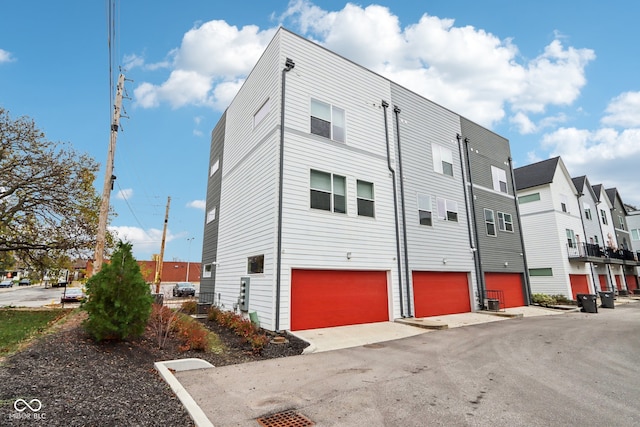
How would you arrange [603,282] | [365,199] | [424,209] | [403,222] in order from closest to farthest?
[365,199]
[403,222]
[424,209]
[603,282]

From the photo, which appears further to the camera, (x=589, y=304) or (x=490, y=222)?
(x=490, y=222)

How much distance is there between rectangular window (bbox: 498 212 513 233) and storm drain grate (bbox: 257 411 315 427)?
691 inches

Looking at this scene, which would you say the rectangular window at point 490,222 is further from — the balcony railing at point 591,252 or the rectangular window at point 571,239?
the rectangular window at point 571,239

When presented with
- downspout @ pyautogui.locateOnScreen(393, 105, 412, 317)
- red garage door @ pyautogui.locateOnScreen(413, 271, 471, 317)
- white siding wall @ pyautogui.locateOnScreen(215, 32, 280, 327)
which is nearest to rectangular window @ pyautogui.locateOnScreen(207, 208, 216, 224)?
white siding wall @ pyautogui.locateOnScreen(215, 32, 280, 327)

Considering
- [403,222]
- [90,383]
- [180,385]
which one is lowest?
[180,385]

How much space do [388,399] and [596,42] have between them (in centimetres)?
1504

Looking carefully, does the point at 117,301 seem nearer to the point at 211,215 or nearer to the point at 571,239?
the point at 211,215

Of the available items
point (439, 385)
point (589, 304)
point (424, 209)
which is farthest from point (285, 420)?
point (589, 304)

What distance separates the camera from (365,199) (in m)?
12.4

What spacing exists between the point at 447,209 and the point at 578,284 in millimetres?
15582

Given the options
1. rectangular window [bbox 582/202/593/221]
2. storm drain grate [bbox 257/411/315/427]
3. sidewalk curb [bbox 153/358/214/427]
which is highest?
rectangular window [bbox 582/202/593/221]

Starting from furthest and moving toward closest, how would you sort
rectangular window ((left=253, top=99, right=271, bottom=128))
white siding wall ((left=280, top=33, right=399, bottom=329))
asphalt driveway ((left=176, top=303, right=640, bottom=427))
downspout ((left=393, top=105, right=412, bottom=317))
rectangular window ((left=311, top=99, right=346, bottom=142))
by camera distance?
downspout ((left=393, top=105, right=412, bottom=317)) < rectangular window ((left=253, top=99, right=271, bottom=128)) < rectangular window ((left=311, top=99, right=346, bottom=142)) < white siding wall ((left=280, top=33, right=399, bottom=329)) < asphalt driveway ((left=176, top=303, right=640, bottom=427))

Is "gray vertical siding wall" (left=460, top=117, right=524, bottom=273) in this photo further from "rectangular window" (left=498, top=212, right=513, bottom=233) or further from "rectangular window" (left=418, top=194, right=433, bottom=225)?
Result: "rectangular window" (left=418, top=194, right=433, bottom=225)

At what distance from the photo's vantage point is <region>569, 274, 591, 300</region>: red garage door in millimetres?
22250
